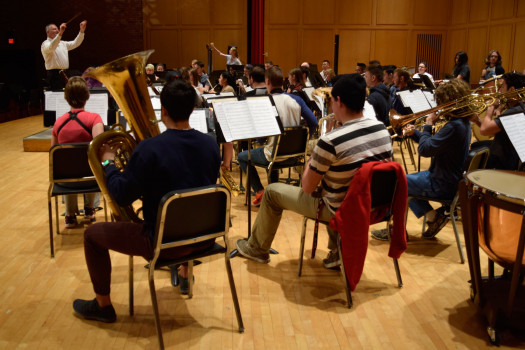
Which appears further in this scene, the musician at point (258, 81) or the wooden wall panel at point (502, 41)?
the wooden wall panel at point (502, 41)

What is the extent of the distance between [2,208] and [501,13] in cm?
1143

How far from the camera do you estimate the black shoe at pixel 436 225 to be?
378 centimetres

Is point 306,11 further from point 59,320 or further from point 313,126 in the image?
point 59,320

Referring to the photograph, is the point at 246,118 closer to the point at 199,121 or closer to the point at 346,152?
the point at 199,121

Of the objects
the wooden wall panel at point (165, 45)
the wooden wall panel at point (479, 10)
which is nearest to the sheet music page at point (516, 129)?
the wooden wall panel at point (479, 10)

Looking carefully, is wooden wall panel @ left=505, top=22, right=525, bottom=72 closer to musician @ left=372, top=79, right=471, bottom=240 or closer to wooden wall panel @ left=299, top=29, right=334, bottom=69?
wooden wall panel @ left=299, top=29, right=334, bottom=69

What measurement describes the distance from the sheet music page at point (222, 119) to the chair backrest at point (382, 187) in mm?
1057

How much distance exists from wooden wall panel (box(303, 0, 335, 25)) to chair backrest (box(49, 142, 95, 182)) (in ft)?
37.1

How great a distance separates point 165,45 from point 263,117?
37.4 feet

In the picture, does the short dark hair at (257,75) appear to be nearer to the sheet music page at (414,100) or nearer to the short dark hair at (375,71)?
the short dark hair at (375,71)

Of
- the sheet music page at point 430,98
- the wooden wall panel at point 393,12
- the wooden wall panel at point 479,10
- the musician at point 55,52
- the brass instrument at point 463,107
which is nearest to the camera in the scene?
the brass instrument at point 463,107

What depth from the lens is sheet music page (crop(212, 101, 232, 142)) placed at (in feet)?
10.8

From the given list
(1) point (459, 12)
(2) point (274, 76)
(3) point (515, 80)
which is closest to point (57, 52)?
(2) point (274, 76)

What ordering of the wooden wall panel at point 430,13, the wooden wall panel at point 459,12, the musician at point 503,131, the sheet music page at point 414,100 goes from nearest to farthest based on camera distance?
1. the musician at point 503,131
2. the sheet music page at point 414,100
3. the wooden wall panel at point 459,12
4. the wooden wall panel at point 430,13
